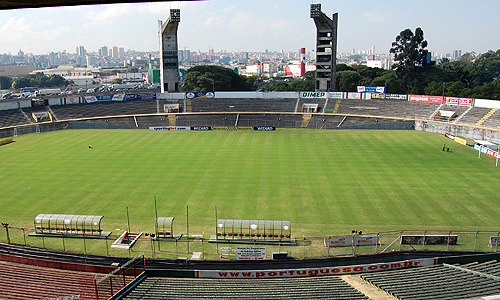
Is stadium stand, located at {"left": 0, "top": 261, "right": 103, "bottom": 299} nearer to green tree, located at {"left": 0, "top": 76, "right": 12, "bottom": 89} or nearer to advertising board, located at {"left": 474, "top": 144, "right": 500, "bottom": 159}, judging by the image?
advertising board, located at {"left": 474, "top": 144, "right": 500, "bottom": 159}

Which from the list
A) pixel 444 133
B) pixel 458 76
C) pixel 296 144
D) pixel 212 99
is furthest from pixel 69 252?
pixel 458 76

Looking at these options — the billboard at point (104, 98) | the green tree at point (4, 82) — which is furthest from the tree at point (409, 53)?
the green tree at point (4, 82)

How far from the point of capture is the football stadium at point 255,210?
21922 millimetres

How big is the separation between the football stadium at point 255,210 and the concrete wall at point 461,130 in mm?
317

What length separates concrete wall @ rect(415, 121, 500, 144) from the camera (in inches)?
2501

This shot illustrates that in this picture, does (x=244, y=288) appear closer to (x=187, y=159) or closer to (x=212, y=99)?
(x=187, y=159)

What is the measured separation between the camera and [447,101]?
257 feet

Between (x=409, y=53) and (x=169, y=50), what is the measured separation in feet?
208

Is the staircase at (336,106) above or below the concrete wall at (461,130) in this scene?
above

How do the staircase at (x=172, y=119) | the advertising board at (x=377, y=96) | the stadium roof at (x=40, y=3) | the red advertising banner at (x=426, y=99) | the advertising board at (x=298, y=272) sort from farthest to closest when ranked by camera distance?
the advertising board at (x=377, y=96), the staircase at (x=172, y=119), the red advertising banner at (x=426, y=99), the advertising board at (x=298, y=272), the stadium roof at (x=40, y=3)

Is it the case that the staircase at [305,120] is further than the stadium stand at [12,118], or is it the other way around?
the staircase at [305,120]

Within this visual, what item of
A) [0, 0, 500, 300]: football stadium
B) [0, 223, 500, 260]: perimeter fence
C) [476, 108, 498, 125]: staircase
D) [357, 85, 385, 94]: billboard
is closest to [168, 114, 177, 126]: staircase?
[0, 0, 500, 300]: football stadium

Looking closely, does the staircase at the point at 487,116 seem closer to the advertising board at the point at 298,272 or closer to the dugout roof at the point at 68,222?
the advertising board at the point at 298,272

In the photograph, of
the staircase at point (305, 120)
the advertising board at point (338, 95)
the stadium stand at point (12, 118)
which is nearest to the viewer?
the stadium stand at point (12, 118)
